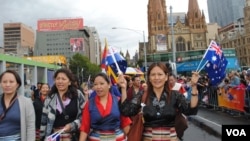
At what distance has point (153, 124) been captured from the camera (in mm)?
3668

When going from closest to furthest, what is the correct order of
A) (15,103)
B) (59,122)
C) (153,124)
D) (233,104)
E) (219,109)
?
(153,124), (15,103), (59,122), (233,104), (219,109)

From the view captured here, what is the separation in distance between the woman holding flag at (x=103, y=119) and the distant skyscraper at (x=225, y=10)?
169m

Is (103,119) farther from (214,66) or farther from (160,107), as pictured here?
(214,66)

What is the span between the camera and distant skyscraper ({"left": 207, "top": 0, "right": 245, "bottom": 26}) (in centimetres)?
16888

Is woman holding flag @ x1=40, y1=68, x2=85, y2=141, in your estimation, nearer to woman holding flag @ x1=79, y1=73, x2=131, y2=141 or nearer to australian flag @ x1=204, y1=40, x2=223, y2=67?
woman holding flag @ x1=79, y1=73, x2=131, y2=141

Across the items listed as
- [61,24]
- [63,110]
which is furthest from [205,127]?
[61,24]

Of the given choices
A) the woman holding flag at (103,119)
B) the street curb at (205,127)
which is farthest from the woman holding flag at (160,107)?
the street curb at (205,127)

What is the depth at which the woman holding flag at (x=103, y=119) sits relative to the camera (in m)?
3.93

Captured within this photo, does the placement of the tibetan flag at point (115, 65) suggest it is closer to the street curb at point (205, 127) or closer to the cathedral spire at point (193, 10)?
the street curb at point (205, 127)

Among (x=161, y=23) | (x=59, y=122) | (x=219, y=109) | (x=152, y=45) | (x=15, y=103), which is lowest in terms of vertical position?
(x=219, y=109)

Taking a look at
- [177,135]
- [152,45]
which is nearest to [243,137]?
[177,135]

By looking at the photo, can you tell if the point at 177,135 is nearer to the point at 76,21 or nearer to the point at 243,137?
the point at 243,137

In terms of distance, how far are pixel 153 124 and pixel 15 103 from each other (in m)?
1.60

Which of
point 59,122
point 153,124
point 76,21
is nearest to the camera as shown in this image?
point 153,124
